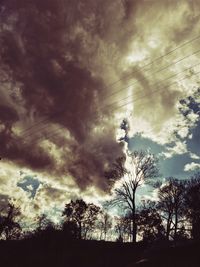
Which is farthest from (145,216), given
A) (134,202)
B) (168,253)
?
(168,253)

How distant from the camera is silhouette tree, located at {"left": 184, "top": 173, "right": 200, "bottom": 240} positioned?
39366 mm

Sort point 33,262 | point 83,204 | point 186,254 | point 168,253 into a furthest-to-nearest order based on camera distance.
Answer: point 83,204, point 33,262, point 168,253, point 186,254

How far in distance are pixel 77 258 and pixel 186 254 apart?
1668 centimetres

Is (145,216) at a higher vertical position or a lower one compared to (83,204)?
lower

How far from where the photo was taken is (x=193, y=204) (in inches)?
1615

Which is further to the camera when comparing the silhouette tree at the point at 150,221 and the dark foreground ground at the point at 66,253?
the silhouette tree at the point at 150,221

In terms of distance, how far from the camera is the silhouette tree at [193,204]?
3937cm

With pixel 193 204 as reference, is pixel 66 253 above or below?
below

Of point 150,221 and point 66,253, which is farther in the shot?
point 150,221

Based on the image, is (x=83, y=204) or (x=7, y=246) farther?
(x=83, y=204)

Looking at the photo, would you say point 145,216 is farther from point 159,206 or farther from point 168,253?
point 168,253

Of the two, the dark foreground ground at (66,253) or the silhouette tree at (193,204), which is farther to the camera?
the silhouette tree at (193,204)

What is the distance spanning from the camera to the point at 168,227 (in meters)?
42.8

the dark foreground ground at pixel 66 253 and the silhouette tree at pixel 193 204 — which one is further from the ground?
the silhouette tree at pixel 193 204
